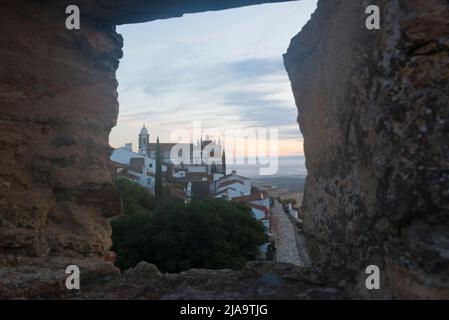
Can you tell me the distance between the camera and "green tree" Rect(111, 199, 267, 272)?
1764 centimetres

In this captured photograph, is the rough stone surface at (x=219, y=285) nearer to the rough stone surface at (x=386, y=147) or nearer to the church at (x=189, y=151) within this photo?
the rough stone surface at (x=386, y=147)

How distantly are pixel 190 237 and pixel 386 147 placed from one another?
16.7 meters

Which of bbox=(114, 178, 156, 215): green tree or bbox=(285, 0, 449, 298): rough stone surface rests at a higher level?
bbox=(285, 0, 449, 298): rough stone surface

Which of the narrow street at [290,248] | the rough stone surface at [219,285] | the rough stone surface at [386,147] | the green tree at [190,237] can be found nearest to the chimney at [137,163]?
the narrow street at [290,248]

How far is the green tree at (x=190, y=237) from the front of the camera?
1764cm

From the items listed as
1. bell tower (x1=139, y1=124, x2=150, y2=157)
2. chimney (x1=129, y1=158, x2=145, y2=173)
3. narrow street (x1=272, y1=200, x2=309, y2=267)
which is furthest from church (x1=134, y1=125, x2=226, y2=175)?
narrow street (x1=272, y1=200, x2=309, y2=267)

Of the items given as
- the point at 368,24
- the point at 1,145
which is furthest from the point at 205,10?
the point at 1,145

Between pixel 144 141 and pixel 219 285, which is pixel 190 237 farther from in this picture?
pixel 144 141

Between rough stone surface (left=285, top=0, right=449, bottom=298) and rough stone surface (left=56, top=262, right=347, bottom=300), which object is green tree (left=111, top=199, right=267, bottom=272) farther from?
rough stone surface (left=285, top=0, right=449, bottom=298)

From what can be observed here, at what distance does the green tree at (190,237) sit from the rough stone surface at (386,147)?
15.4 metres

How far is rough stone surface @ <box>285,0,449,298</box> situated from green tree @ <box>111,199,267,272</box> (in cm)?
1537

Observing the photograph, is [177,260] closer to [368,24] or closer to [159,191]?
[159,191]
